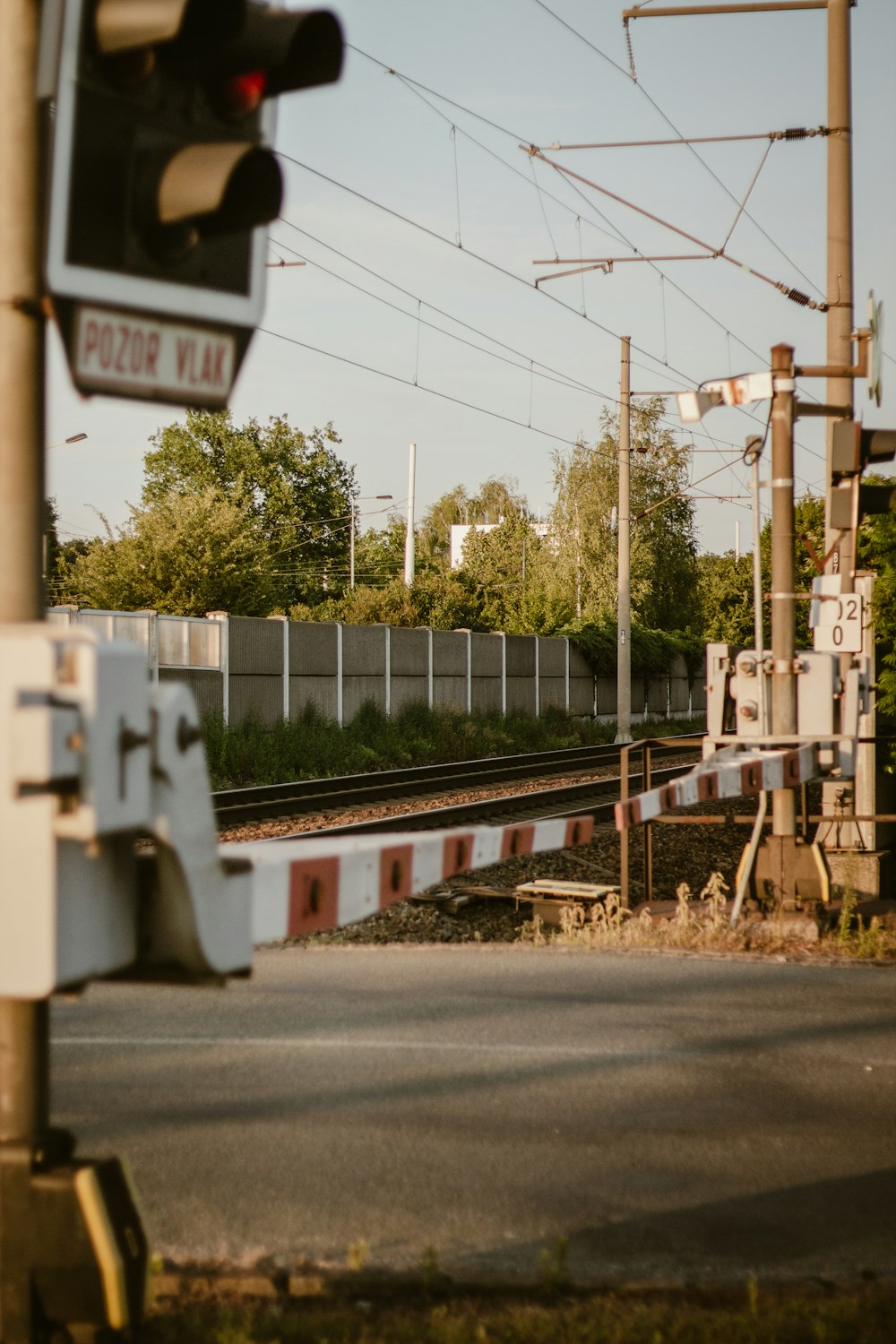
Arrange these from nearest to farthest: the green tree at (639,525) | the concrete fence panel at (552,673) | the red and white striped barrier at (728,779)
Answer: the red and white striped barrier at (728,779) → the concrete fence panel at (552,673) → the green tree at (639,525)

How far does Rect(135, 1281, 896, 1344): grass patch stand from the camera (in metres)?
3.55

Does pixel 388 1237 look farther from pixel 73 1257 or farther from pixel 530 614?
pixel 530 614

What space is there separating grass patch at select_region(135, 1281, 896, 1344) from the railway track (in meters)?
7.88

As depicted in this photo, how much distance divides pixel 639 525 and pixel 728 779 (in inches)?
2237

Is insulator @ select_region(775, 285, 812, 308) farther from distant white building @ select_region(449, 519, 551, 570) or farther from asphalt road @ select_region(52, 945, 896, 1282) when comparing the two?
distant white building @ select_region(449, 519, 551, 570)

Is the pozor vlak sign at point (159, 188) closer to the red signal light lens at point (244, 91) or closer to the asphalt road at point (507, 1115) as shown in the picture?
the red signal light lens at point (244, 91)

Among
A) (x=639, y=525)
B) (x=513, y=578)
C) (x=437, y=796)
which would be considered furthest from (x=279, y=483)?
(x=437, y=796)

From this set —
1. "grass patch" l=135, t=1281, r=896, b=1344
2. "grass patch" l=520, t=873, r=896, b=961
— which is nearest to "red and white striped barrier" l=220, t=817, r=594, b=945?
"grass patch" l=135, t=1281, r=896, b=1344

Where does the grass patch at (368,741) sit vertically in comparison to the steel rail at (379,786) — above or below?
above

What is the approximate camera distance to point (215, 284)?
10.6 feet

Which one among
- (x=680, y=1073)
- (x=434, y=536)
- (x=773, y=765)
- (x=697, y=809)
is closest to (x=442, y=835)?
(x=680, y=1073)

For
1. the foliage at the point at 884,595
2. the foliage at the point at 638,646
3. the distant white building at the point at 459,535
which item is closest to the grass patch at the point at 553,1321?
the foliage at the point at 884,595

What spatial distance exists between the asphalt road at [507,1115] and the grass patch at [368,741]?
16993mm

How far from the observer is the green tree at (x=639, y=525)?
6028 cm
